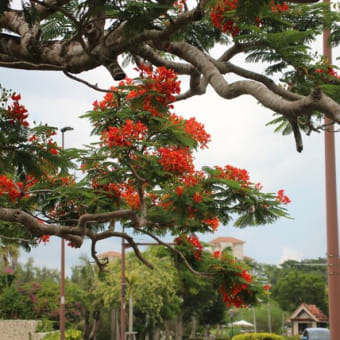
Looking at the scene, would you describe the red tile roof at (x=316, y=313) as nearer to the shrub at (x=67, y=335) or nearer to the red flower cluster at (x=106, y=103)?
the shrub at (x=67, y=335)

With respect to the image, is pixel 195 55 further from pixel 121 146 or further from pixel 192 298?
pixel 192 298

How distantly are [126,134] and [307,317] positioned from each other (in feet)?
204

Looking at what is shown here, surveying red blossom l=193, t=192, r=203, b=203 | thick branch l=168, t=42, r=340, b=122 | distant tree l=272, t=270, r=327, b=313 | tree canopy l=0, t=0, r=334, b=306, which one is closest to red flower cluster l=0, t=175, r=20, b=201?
tree canopy l=0, t=0, r=334, b=306

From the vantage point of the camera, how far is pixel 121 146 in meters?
10.4

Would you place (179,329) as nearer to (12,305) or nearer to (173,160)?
(12,305)

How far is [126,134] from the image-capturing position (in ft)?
33.8

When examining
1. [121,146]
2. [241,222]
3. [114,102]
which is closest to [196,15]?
[121,146]

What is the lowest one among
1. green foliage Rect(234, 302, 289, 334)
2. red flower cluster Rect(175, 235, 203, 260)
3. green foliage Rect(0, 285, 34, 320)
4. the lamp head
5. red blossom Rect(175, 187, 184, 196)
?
green foliage Rect(234, 302, 289, 334)

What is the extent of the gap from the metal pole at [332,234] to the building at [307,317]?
56.8m

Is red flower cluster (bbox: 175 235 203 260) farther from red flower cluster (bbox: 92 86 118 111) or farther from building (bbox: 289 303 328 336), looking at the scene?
building (bbox: 289 303 328 336)

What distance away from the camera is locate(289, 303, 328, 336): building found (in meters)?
68.0

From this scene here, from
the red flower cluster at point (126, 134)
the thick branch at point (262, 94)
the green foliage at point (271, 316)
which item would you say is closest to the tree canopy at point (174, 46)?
the thick branch at point (262, 94)

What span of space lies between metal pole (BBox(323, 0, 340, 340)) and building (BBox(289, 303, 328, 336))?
56832mm

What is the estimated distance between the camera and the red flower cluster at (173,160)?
10.8 meters
